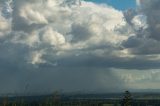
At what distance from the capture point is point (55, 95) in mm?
65875

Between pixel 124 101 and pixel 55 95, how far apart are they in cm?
5285

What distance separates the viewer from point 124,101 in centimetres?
11556

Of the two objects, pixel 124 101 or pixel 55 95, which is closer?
pixel 55 95
